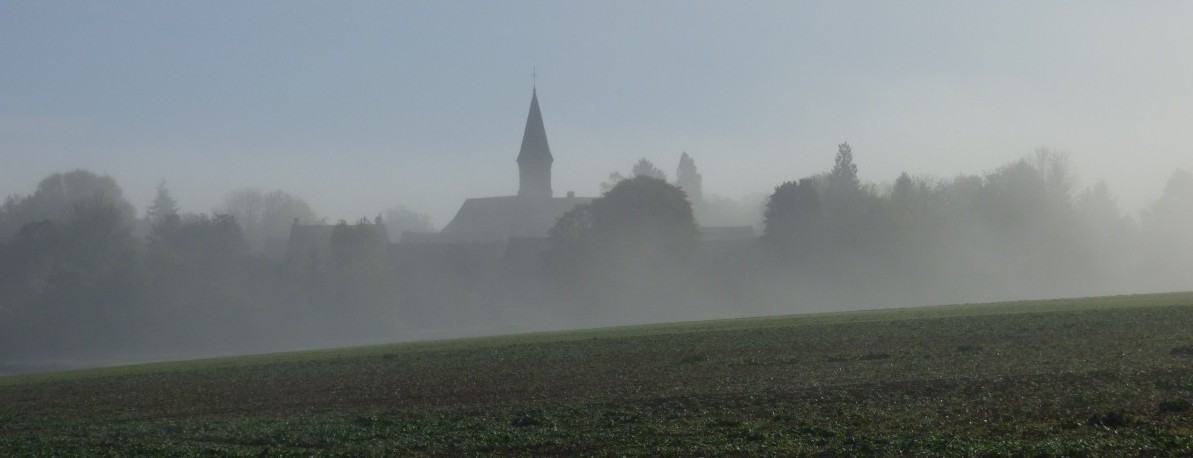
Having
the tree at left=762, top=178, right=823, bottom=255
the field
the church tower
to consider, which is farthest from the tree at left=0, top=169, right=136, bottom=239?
the field

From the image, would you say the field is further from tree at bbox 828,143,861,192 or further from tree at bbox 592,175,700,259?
tree at bbox 828,143,861,192

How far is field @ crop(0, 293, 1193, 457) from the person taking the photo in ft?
69.5

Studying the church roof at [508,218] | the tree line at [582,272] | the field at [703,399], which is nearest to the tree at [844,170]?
the tree line at [582,272]

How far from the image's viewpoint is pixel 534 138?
183750mm

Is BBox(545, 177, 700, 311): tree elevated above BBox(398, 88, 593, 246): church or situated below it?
below

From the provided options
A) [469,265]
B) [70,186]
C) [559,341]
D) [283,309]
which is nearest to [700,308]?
[469,265]

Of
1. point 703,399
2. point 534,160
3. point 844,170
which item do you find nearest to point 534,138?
point 534,160

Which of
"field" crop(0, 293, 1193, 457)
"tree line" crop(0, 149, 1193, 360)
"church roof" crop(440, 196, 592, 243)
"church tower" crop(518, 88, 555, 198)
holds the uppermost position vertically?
"church tower" crop(518, 88, 555, 198)

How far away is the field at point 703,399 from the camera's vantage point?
21.2 m

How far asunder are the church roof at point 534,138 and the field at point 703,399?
452 feet

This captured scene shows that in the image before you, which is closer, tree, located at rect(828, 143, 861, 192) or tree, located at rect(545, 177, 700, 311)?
tree, located at rect(545, 177, 700, 311)

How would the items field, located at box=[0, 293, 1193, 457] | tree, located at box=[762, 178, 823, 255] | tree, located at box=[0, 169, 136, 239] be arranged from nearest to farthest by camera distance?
field, located at box=[0, 293, 1193, 457] < tree, located at box=[762, 178, 823, 255] < tree, located at box=[0, 169, 136, 239]

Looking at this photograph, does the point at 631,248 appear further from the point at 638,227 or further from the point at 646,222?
the point at 646,222

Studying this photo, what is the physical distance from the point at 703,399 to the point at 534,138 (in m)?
158
